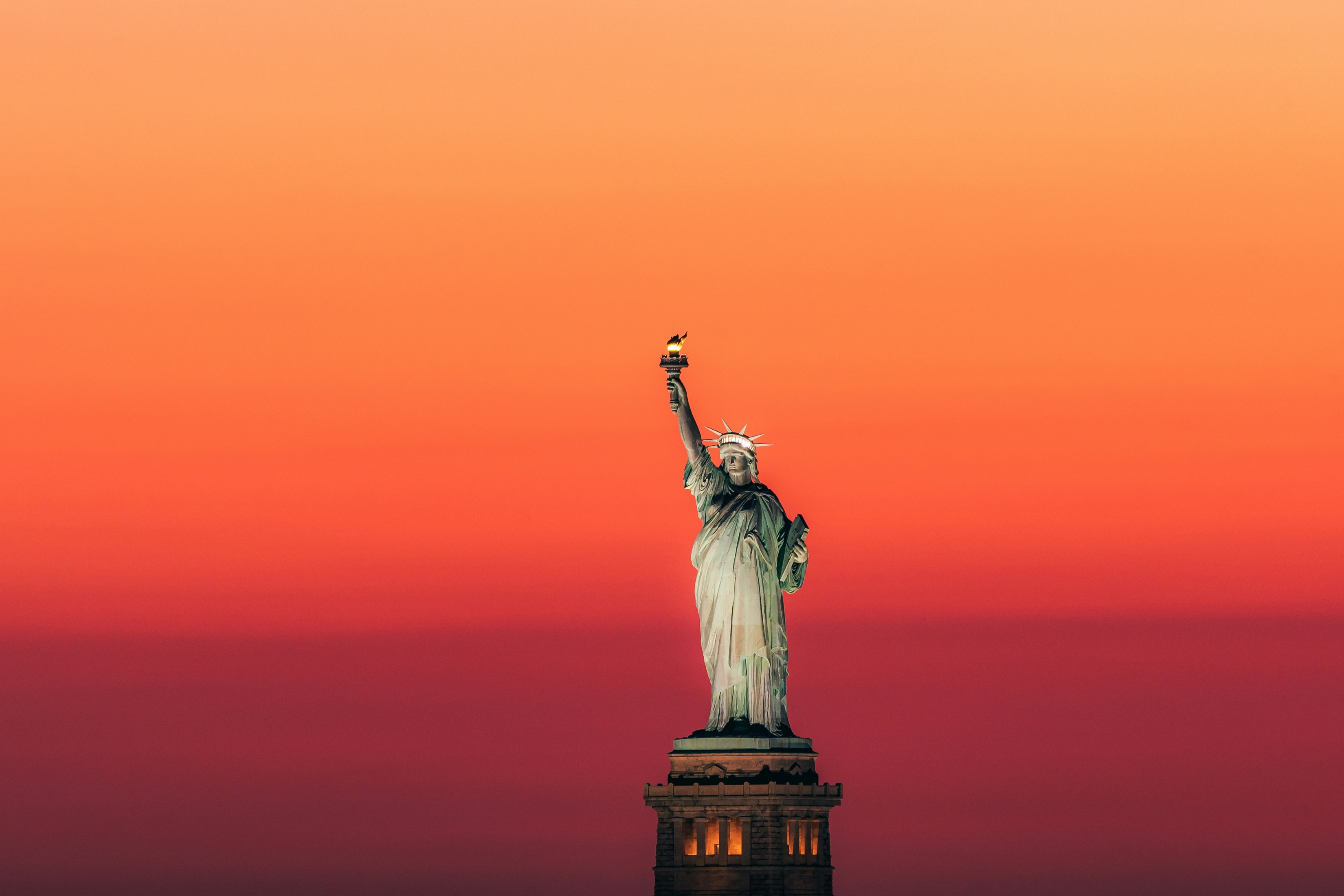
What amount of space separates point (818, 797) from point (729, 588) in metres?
4.37

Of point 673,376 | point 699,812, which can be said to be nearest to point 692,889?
point 699,812

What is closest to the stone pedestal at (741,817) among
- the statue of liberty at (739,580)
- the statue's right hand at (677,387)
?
the statue of liberty at (739,580)

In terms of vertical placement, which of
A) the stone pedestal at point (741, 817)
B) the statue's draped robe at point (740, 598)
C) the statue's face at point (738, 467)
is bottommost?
the stone pedestal at point (741, 817)

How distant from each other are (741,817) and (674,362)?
8.77 meters

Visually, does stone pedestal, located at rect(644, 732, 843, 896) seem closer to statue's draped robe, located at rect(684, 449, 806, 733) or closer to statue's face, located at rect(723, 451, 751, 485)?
statue's draped robe, located at rect(684, 449, 806, 733)

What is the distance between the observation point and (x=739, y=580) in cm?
11644

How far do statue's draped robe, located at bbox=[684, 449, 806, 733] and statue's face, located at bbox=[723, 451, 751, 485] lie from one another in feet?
0.98

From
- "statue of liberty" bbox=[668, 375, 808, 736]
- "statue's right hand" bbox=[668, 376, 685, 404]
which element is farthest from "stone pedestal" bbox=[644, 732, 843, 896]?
"statue's right hand" bbox=[668, 376, 685, 404]

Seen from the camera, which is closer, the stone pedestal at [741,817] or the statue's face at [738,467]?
the stone pedestal at [741,817]

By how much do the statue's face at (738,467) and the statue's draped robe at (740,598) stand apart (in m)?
0.30

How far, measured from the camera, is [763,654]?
116250 mm

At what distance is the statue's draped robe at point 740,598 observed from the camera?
382 ft

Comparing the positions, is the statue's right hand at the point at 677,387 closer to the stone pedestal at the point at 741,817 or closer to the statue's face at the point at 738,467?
the statue's face at the point at 738,467

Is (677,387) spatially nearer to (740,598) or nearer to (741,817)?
(740,598)
